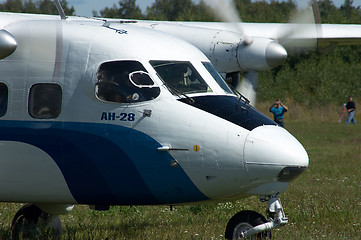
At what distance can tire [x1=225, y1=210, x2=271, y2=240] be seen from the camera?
736 cm

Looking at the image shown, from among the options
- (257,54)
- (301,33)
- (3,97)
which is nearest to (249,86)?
(257,54)

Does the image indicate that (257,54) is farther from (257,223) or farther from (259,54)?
(257,223)

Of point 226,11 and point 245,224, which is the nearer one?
point 245,224

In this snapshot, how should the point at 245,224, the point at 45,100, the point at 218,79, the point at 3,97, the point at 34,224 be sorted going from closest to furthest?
1. the point at 245,224
2. the point at 45,100
3. the point at 3,97
4. the point at 218,79
5. the point at 34,224

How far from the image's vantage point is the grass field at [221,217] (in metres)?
8.99

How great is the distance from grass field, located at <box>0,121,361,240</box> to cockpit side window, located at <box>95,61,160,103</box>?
203 centimetres

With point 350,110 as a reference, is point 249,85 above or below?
above

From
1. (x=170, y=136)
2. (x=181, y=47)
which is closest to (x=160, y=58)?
(x=181, y=47)

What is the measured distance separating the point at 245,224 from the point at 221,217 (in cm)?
316

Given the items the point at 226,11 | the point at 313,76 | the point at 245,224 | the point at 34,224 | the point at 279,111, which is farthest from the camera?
the point at 313,76

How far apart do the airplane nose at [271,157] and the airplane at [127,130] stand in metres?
0.01

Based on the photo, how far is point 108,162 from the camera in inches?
290

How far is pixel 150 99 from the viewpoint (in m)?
7.34

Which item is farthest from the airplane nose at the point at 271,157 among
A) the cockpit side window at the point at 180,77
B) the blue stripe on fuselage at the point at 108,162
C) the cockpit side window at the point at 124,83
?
the cockpit side window at the point at 124,83
